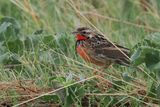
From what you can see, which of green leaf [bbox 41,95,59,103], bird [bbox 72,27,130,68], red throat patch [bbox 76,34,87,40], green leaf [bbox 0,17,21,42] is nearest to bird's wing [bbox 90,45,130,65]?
bird [bbox 72,27,130,68]

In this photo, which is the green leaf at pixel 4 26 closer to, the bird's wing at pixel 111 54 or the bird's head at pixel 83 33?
the bird's head at pixel 83 33

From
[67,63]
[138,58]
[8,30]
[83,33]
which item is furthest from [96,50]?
[138,58]

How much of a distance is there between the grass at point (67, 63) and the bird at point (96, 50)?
0.26ft

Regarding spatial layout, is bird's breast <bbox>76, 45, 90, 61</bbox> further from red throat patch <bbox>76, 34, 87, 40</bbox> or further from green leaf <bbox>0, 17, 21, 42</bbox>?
green leaf <bbox>0, 17, 21, 42</bbox>

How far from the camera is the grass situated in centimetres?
580

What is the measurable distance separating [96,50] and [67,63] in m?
0.55

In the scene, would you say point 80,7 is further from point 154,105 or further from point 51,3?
point 154,105

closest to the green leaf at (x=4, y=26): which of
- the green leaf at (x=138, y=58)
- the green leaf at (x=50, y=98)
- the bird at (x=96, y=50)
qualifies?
the bird at (x=96, y=50)

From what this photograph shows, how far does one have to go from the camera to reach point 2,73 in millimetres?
6438

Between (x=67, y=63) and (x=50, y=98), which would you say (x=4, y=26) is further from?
(x=50, y=98)

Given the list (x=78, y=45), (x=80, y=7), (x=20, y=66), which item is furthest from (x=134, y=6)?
(x=20, y=66)

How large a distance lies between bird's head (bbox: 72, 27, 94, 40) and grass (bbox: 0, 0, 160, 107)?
10 centimetres

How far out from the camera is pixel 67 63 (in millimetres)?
6664

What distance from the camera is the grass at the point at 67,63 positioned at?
580 centimetres
